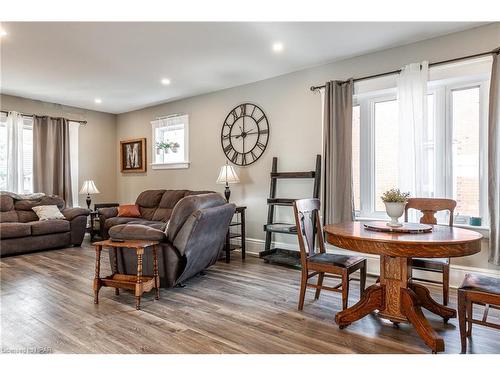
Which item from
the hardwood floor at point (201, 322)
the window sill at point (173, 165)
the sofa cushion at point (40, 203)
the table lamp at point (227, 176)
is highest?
the window sill at point (173, 165)

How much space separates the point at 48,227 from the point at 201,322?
3.82m

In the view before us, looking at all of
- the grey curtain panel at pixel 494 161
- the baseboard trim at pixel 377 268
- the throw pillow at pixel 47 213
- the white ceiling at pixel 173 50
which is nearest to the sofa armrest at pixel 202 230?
the baseboard trim at pixel 377 268

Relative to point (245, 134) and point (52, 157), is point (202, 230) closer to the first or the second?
point (245, 134)

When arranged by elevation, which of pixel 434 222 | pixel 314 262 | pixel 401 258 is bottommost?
pixel 314 262

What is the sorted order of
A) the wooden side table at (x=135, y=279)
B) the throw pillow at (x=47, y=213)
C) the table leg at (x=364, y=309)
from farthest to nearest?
the throw pillow at (x=47, y=213)
the wooden side table at (x=135, y=279)
the table leg at (x=364, y=309)

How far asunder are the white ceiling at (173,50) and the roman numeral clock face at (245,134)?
1.52 ft

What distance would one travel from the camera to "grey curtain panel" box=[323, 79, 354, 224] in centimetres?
391

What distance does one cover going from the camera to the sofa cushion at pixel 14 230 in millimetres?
4691

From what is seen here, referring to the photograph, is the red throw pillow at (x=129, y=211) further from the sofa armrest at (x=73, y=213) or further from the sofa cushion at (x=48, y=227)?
the sofa cushion at (x=48, y=227)

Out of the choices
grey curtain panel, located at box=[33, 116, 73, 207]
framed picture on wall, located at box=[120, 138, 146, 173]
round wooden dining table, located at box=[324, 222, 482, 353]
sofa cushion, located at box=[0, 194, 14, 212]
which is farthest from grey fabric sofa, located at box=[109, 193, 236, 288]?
framed picture on wall, located at box=[120, 138, 146, 173]

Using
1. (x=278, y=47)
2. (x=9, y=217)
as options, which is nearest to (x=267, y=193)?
(x=278, y=47)

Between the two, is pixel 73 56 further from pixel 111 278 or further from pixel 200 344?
pixel 200 344

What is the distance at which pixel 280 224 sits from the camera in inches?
178
